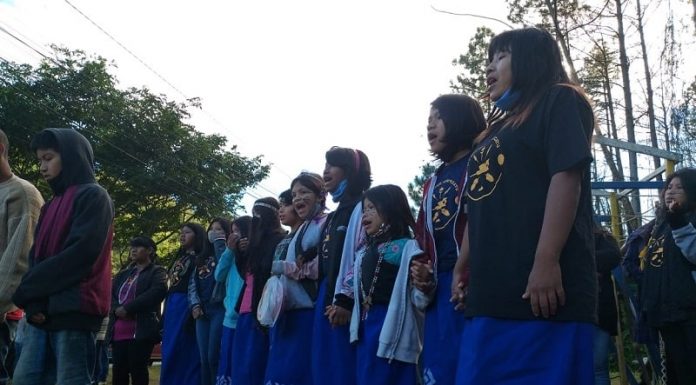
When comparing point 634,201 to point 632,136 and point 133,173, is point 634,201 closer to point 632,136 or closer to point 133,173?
point 632,136

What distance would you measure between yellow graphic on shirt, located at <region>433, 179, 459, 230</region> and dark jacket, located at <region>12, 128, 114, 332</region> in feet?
6.35

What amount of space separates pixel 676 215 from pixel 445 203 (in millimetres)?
2269

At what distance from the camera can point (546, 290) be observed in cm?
243

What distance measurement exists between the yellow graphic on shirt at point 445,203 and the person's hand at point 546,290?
1.28m

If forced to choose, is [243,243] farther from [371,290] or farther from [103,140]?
[103,140]

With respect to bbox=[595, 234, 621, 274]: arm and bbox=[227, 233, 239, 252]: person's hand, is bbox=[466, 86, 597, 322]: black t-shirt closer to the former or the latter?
bbox=[595, 234, 621, 274]: arm

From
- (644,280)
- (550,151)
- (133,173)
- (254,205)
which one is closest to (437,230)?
(550,151)

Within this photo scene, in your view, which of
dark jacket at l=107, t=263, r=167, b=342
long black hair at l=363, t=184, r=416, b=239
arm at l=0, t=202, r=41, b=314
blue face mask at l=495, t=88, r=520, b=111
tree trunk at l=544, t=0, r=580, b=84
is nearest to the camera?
blue face mask at l=495, t=88, r=520, b=111

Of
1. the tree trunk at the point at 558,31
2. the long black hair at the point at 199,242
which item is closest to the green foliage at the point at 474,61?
the tree trunk at the point at 558,31

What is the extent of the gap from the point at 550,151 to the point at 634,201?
36.3ft

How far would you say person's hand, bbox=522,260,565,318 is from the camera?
7.97ft

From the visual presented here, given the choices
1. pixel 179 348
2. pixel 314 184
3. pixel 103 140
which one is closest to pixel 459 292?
pixel 314 184

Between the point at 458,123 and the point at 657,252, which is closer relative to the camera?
the point at 458,123

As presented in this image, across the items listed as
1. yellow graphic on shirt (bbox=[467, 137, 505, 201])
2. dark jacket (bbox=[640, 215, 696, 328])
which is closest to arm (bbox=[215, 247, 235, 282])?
dark jacket (bbox=[640, 215, 696, 328])
